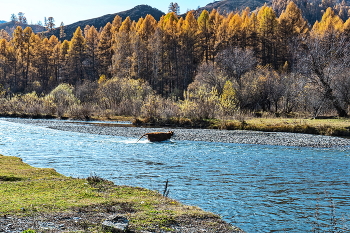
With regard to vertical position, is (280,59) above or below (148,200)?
above

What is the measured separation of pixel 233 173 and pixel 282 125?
879 inches

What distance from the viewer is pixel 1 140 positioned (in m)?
28.3

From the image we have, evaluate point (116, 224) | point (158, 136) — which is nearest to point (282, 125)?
point (158, 136)

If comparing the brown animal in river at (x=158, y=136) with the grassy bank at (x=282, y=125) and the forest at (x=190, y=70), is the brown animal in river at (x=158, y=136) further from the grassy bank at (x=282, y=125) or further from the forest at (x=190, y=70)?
the forest at (x=190, y=70)

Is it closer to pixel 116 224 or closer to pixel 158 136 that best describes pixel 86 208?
pixel 116 224

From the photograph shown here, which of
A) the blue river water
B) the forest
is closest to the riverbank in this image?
the blue river water

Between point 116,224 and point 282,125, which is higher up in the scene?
point 116,224

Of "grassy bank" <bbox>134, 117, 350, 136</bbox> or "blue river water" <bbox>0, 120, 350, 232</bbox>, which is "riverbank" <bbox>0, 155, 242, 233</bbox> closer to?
"blue river water" <bbox>0, 120, 350, 232</bbox>

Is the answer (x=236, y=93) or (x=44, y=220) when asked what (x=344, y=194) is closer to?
(x=44, y=220)

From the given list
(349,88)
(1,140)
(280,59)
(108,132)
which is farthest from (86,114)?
(280,59)

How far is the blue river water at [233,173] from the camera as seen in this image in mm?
10031

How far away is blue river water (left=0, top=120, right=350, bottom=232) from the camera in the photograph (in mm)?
10031

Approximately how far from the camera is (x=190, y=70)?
291 ft

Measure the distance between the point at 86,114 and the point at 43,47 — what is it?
198 feet
